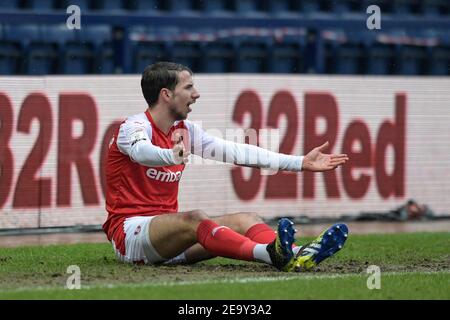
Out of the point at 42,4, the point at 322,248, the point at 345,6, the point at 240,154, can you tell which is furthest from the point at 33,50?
the point at 322,248

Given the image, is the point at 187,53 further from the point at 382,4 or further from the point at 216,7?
the point at 382,4

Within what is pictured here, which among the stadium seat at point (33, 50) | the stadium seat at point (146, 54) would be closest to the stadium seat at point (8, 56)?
the stadium seat at point (33, 50)

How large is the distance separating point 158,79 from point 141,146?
2.44 feet

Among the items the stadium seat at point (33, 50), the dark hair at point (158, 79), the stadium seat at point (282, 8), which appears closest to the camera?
the dark hair at point (158, 79)

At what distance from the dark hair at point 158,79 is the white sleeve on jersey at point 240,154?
38cm

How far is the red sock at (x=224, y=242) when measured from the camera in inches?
297

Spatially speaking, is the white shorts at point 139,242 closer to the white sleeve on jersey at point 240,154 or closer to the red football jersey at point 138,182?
the red football jersey at point 138,182

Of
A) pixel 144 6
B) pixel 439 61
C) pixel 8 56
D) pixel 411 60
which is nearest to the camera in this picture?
pixel 8 56

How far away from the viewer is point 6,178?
37.1ft

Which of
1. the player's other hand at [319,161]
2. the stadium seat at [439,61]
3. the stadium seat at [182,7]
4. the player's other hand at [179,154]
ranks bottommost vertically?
the player's other hand at [319,161]

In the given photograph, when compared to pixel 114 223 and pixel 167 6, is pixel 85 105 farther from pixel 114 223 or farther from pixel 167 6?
pixel 114 223

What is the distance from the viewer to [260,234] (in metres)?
7.84

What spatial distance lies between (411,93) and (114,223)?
20.2 ft
